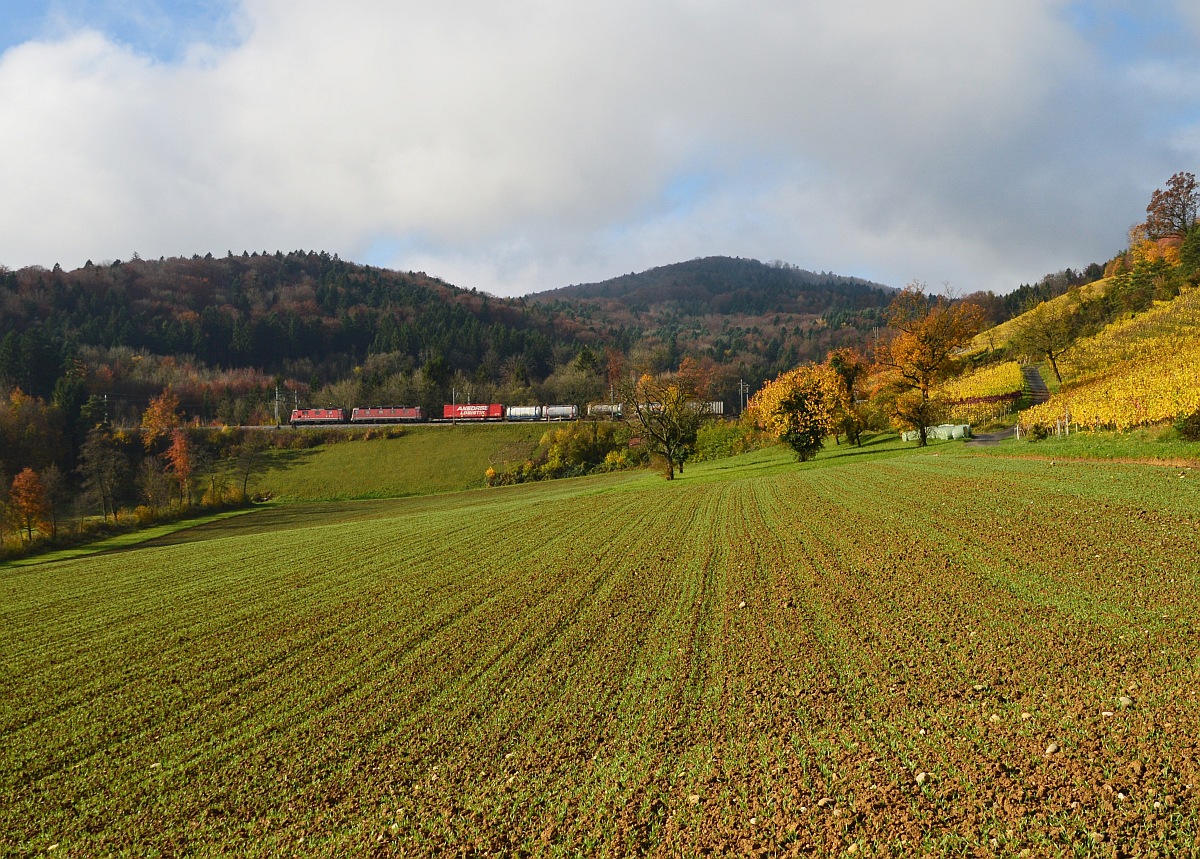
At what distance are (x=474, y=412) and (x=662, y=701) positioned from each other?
336 feet

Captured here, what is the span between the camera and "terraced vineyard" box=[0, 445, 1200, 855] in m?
7.21

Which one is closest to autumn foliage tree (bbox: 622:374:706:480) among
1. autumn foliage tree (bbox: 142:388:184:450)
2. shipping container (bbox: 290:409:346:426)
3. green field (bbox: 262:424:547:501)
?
green field (bbox: 262:424:547:501)

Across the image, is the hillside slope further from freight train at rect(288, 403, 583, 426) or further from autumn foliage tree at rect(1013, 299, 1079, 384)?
freight train at rect(288, 403, 583, 426)

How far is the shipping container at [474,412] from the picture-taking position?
110 m

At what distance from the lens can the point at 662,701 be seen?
10219 mm

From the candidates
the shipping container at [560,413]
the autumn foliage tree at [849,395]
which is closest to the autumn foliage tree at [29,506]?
the autumn foliage tree at [849,395]

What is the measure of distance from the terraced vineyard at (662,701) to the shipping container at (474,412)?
3514 inches

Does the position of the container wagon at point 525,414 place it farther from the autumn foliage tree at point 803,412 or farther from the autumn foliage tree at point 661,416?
the autumn foliage tree at point 803,412

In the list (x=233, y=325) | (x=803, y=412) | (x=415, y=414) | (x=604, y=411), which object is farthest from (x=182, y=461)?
(x=233, y=325)

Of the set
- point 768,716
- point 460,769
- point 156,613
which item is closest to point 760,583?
point 768,716

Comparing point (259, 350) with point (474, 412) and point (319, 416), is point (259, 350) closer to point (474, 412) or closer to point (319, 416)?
point (319, 416)

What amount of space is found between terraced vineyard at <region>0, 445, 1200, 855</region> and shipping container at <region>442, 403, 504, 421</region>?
89.3 meters

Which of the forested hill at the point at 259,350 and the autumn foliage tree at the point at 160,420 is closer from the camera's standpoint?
the autumn foliage tree at the point at 160,420

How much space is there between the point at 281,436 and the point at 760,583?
94.9 meters
